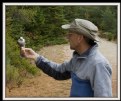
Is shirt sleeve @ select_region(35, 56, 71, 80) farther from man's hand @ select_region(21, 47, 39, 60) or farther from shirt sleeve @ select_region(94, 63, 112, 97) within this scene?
shirt sleeve @ select_region(94, 63, 112, 97)

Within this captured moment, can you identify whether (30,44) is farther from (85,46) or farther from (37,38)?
(85,46)

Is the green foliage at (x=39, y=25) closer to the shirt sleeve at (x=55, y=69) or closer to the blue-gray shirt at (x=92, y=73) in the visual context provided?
the shirt sleeve at (x=55, y=69)

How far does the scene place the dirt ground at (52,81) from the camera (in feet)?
12.6

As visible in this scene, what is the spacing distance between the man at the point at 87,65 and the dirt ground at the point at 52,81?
1466mm

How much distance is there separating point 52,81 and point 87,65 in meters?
1.96

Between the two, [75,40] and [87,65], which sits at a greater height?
[75,40]

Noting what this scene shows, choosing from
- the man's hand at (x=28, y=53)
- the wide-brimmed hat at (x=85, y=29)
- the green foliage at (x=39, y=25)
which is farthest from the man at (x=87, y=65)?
the green foliage at (x=39, y=25)

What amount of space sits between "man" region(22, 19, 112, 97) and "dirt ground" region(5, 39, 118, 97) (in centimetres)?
147

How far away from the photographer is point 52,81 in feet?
13.4

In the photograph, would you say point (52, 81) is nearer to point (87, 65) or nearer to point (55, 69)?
point (55, 69)

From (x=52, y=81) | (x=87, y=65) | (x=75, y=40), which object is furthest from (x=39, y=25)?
(x=87, y=65)

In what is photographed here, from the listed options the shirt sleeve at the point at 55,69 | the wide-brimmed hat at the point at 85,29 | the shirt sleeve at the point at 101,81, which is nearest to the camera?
the shirt sleeve at the point at 101,81

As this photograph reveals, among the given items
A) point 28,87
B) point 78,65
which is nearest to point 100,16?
point 28,87

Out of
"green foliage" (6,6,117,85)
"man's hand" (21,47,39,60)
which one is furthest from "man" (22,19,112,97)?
"green foliage" (6,6,117,85)
